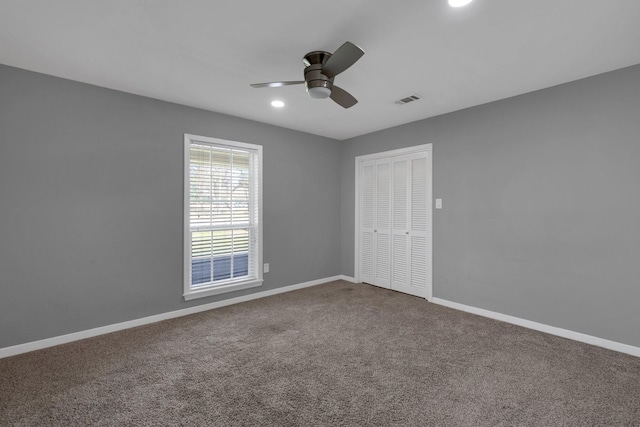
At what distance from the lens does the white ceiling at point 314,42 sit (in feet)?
6.04

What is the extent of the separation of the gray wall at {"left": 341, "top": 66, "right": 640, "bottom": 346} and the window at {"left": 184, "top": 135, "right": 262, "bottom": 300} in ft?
8.05

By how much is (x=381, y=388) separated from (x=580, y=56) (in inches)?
120

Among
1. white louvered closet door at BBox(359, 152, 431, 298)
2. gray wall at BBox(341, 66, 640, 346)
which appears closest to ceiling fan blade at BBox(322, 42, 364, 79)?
gray wall at BBox(341, 66, 640, 346)

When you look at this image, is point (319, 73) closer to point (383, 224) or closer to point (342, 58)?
point (342, 58)

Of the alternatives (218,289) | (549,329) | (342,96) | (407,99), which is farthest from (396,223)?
(218,289)

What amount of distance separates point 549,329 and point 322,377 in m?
2.46

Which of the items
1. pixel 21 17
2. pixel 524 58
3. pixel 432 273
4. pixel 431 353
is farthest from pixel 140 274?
pixel 524 58

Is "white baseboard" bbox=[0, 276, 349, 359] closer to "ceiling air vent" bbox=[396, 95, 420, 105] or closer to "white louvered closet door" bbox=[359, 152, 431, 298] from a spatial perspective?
"white louvered closet door" bbox=[359, 152, 431, 298]

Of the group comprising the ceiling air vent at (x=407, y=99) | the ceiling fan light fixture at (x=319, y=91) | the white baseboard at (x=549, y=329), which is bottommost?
the white baseboard at (x=549, y=329)

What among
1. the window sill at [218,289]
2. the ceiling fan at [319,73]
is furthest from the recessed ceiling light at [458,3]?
the window sill at [218,289]

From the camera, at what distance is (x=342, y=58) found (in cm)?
198

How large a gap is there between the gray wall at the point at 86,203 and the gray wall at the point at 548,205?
9.95ft

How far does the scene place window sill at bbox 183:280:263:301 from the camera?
3.56m

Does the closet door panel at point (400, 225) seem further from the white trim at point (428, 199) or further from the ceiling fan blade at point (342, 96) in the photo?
the ceiling fan blade at point (342, 96)
